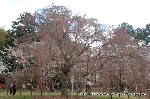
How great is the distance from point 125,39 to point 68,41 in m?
5.02

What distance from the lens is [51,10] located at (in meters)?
33.0

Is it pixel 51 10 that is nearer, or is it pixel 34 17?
pixel 51 10

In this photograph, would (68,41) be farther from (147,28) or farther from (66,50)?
(147,28)

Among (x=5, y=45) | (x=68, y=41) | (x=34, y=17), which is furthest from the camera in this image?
(x=5, y=45)

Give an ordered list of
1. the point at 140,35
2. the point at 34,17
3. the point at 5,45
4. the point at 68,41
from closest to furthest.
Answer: the point at 68,41 < the point at 34,17 < the point at 5,45 < the point at 140,35

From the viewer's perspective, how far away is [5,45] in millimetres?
56594

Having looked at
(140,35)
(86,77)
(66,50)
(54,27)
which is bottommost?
(86,77)

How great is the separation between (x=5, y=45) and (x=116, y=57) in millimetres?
28050

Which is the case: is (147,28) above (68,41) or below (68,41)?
above

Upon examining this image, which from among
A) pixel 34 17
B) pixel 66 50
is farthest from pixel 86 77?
pixel 34 17

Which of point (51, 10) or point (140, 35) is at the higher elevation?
point (140, 35)

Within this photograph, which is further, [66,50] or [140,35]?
[140,35]

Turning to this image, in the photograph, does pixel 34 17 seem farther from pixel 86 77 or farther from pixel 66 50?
pixel 86 77

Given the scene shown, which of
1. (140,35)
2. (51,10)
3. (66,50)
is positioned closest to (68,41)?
(66,50)
